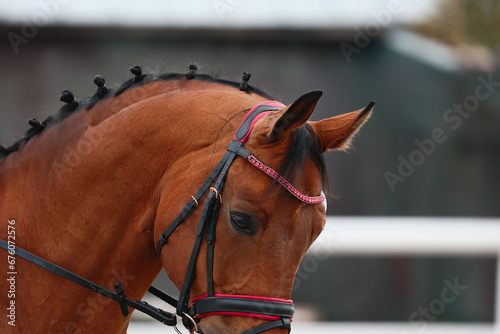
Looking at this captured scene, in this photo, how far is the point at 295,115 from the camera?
1.71m

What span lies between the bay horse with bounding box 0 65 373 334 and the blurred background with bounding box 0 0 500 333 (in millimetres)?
3058

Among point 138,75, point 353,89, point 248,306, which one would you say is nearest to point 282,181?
point 248,306

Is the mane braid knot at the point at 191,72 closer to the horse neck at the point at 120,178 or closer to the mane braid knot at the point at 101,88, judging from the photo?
the horse neck at the point at 120,178

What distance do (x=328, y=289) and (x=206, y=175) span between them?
171 inches

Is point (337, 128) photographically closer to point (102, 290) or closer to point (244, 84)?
point (244, 84)

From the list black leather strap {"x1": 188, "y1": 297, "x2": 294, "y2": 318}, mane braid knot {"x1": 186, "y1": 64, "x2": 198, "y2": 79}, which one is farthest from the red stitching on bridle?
mane braid knot {"x1": 186, "y1": 64, "x2": 198, "y2": 79}

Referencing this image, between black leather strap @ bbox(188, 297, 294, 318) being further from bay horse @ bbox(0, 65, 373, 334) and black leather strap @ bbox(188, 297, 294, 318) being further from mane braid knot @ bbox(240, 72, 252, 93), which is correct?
mane braid knot @ bbox(240, 72, 252, 93)

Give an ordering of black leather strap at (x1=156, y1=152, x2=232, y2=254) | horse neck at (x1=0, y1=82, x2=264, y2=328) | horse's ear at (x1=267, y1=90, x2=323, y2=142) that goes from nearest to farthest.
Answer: horse's ear at (x1=267, y1=90, x2=323, y2=142), black leather strap at (x1=156, y1=152, x2=232, y2=254), horse neck at (x1=0, y1=82, x2=264, y2=328)

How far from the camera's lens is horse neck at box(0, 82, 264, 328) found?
1.93 m

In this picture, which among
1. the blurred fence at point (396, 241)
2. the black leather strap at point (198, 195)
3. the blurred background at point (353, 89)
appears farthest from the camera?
the blurred background at point (353, 89)

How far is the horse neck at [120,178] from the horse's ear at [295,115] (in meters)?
0.21

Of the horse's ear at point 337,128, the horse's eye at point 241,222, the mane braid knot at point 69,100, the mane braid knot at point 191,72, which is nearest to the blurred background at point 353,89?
Result: the mane braid knot at point 191,72

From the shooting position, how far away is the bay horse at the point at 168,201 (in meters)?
1.73

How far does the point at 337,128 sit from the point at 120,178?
82cm
